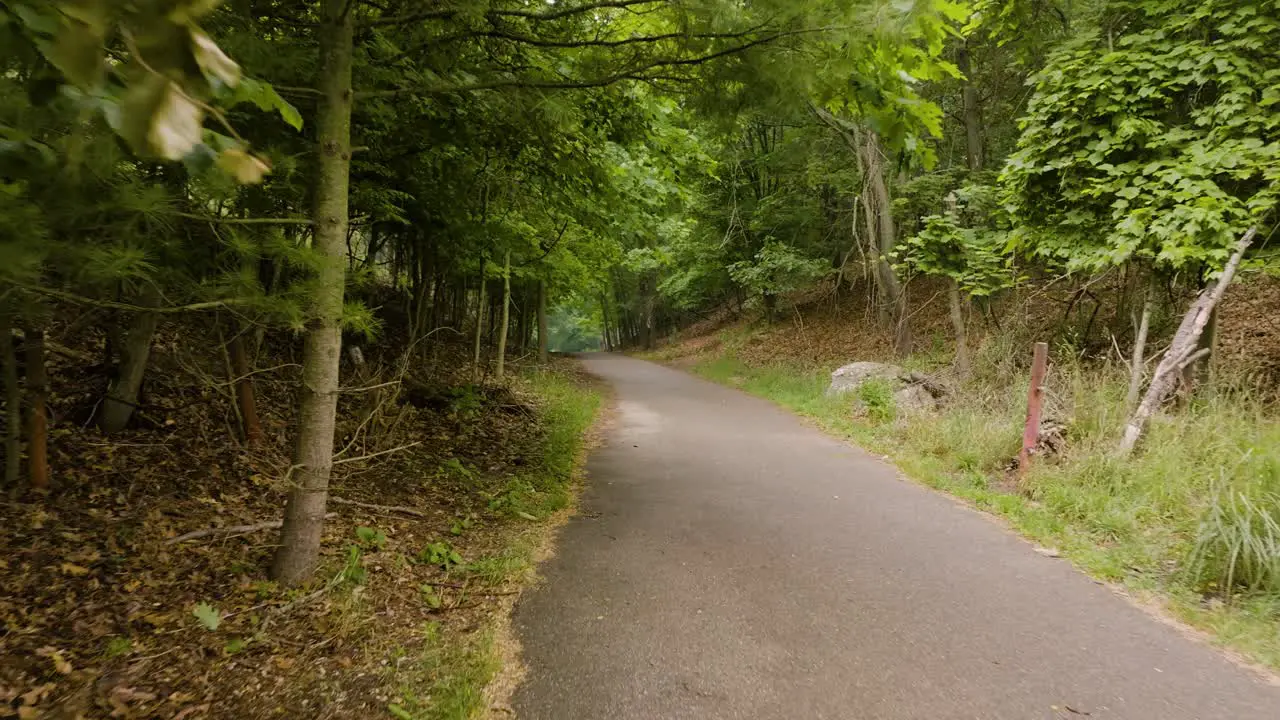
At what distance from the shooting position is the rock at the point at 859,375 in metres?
10.9

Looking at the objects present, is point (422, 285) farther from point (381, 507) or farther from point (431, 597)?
point (431, 597)

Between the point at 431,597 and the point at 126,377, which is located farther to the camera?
the point at 126,377

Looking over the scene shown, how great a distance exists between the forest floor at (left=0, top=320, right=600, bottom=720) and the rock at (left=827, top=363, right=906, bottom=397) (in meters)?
6.97

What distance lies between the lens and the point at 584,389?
50.2 ft

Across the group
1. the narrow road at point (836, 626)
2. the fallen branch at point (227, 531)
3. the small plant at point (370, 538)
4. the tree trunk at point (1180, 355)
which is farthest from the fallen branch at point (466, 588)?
the tree trunk at point (1180, 355)

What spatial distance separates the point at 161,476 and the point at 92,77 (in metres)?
5.11

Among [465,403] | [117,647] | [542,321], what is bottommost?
[117,647]

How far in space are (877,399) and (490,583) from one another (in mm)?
7724

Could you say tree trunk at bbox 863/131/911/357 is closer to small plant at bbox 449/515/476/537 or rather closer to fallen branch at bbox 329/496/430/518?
small plant at bbox 449/515/476/537

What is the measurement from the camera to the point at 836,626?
11.8 feet

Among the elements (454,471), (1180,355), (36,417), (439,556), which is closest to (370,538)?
(439,556)

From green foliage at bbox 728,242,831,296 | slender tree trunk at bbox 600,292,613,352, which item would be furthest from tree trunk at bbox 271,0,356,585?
slender tree trunk at bbox 600,292,613,352

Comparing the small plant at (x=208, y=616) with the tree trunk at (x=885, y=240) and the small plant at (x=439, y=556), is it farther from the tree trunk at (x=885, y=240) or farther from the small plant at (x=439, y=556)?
the tree trunk at (x=885, y=240)

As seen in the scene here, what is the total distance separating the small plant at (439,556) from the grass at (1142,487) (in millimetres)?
4631
